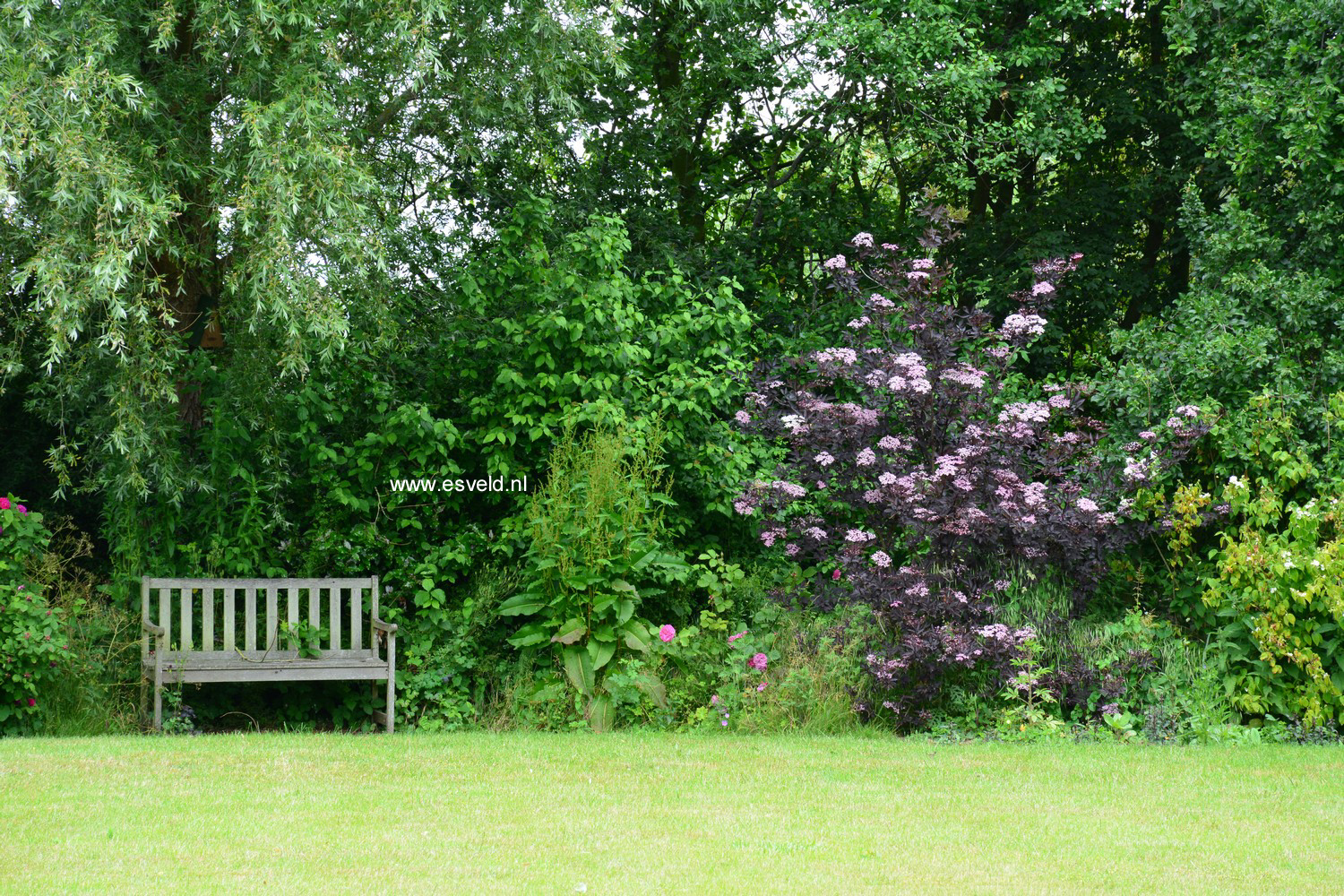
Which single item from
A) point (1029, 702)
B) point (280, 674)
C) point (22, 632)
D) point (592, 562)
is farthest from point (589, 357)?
point (22, 632)

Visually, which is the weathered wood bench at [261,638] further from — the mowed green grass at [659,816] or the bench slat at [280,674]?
the mowed green grass at [659,816]

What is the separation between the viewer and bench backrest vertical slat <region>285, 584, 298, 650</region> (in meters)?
6.91

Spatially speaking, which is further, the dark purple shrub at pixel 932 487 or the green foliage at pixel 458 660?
the green foliage at pixel 458 660

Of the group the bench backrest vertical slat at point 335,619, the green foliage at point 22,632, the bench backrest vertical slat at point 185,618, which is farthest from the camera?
the bench backrest vertical slat at point 335,619

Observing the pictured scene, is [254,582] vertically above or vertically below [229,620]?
above

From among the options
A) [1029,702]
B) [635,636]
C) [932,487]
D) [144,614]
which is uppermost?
[932,487]

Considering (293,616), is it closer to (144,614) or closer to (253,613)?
(253,613)

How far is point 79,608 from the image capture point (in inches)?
274

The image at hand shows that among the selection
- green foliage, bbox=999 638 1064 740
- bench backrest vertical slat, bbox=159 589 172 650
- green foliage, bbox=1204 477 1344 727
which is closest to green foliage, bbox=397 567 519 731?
bench backrest vertical slat, bbox=159 589 172 650

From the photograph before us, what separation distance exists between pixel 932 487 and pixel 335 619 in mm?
3484

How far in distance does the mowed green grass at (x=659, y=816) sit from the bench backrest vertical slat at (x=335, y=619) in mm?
806

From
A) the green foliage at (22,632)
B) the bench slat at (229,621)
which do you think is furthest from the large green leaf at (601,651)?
the green foliage at (22,632)

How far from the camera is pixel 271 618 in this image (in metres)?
6.89

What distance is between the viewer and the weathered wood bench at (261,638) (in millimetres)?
6570
